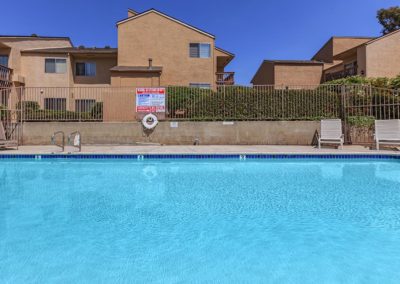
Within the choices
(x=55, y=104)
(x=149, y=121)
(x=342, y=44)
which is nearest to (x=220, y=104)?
(x=149, y=121)

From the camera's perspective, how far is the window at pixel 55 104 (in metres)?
14.6

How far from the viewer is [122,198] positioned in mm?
5922

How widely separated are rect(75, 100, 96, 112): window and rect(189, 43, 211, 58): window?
1043cm

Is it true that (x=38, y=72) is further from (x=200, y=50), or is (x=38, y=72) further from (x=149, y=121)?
(x=149, y=121)

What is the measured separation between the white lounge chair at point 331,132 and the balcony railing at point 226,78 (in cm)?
1161

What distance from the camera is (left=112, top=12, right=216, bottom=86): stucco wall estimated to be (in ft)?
73.0

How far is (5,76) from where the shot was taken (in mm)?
20953

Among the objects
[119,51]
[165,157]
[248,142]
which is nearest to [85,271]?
[165,157]

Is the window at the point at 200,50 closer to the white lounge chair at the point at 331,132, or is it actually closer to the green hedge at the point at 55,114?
the green hedge at the point at 55,114

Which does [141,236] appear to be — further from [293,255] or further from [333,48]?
[333,48]

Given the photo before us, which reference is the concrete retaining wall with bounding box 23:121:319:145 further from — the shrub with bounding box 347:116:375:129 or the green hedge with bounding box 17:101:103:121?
the shrub with bounding box 347:116:375:129

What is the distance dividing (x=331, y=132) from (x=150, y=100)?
836 cm

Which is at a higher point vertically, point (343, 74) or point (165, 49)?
point (165, 49)

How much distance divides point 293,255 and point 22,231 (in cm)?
351
